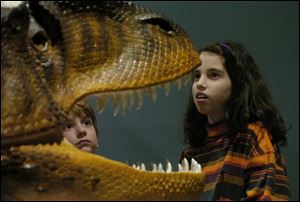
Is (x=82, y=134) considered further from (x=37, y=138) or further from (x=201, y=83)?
(x=37, y=138)

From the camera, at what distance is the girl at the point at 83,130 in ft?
4.74

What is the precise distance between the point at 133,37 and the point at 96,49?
69mm

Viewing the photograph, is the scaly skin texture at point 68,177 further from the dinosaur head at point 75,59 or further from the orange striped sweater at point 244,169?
the orange striped sweater at point 244,169

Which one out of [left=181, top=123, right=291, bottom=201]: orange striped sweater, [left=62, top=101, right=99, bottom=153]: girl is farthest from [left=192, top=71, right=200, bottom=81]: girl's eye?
[left=62, top=101, right=99, bottom=153]: girl

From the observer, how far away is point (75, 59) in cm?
101

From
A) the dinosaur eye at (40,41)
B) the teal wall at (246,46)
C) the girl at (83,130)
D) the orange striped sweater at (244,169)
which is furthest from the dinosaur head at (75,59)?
the teal wall at (246,46)

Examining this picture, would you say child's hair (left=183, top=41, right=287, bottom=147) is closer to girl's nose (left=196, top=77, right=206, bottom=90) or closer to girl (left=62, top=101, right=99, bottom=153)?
girl's nose (left=196, top=77, right=206, bottom=90)

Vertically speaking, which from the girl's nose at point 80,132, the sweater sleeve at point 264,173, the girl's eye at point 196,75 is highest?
the girl's nose at point 80,132

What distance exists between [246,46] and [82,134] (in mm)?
1077

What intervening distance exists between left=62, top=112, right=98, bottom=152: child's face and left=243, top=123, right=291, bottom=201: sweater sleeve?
353 mm

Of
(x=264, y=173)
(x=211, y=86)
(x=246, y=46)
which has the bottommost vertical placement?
(x=264, y=173)

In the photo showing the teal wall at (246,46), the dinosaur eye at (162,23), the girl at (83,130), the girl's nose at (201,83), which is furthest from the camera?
the teal wall at (246,46)

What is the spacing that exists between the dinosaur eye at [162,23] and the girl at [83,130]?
15.0 inches

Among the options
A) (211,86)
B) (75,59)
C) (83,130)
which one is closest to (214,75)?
(211,86)
